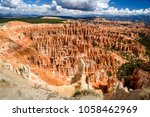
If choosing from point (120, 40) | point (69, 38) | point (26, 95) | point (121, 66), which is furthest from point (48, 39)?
point (26, 95)

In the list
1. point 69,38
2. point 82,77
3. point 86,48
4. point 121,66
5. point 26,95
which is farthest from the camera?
point 69,38

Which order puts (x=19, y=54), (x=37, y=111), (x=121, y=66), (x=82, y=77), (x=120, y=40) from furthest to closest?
1. (x=120, y=40)
2. (x=121, y=66)
3. (x=19, y=54)
4. (x=82, y=77)
5. (x=37, y=111)

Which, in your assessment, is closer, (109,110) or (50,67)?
(109,110)

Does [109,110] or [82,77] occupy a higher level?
[109,110]

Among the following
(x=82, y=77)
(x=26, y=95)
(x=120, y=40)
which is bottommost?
(x=120, y=40)

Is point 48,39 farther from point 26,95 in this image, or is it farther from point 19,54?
point 26,95

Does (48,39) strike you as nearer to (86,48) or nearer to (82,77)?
(86,48)
